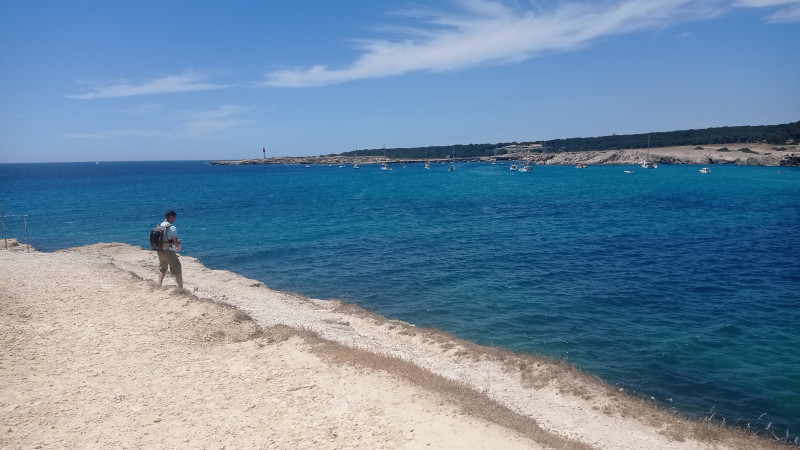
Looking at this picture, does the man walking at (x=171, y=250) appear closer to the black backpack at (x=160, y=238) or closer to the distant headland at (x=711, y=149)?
the black backpack at (x=160, y=238)

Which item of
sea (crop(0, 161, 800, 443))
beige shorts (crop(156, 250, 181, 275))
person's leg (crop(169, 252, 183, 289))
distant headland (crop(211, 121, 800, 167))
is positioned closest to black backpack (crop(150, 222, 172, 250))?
beige shorts (crop(156, 250, 181, 275))

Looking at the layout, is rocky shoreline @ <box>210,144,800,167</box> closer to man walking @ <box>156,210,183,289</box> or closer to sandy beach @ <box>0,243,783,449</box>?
sandy beach @ <box>0,243,783,449</box>

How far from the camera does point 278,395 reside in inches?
354

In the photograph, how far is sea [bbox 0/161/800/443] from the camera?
1441cm

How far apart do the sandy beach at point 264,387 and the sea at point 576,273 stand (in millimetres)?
2733

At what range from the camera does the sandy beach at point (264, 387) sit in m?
7.71

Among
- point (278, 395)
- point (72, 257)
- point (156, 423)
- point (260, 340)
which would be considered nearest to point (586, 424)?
point (278, 395)

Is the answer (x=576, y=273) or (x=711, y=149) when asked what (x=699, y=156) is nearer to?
(x=711, y=149)

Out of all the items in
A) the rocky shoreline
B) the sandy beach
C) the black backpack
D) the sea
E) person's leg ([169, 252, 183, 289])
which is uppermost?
the rocky shoreline

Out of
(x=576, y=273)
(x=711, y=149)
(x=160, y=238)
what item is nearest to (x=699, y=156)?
(x=711, y=149)

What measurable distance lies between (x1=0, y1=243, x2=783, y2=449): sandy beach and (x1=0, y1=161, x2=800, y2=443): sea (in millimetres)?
2733

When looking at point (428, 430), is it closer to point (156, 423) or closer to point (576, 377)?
point (156, 423)

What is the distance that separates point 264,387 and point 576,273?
64.3ft

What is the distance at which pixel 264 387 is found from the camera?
932 cm
